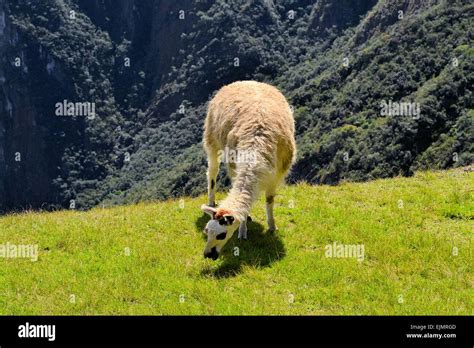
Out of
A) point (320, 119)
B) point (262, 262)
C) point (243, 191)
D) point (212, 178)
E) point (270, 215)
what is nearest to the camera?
point (262, 262)

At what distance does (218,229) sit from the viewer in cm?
973

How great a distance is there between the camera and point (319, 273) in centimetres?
958

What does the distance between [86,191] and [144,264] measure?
538 ft

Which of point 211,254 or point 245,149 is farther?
point 245,149

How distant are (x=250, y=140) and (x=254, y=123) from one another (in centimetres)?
53

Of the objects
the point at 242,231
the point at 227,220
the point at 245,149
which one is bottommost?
the point at 242,231

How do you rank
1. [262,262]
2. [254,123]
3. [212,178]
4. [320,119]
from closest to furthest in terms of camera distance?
[262,262]
[254,123]
[212,178]
[320,119]
